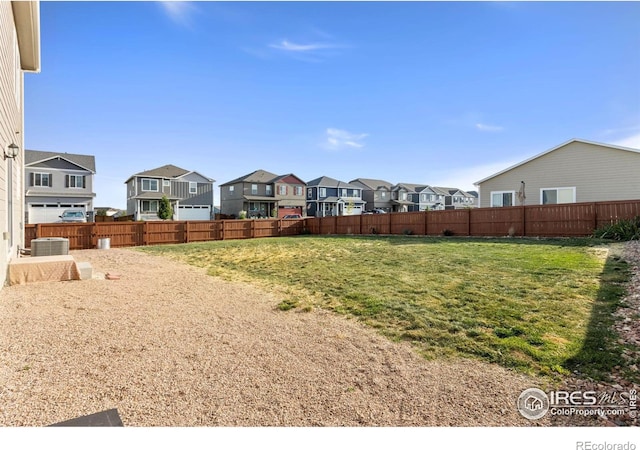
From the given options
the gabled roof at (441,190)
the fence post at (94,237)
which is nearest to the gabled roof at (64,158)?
the fence post at (94,237)

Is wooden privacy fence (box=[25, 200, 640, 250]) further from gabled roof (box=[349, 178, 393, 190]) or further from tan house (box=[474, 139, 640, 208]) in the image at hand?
gabled roof (box=[349, 178, 393, 190])

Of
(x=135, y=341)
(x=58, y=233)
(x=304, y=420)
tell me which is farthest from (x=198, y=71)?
(x=58, y=233)

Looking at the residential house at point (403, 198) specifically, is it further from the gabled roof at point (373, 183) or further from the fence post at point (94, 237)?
the fence post at point (94, 237)

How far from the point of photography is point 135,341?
3.69 meters

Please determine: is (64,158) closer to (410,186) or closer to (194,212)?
(194,212)

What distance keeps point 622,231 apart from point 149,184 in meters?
38.5

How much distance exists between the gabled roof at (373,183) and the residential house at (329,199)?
191 inches

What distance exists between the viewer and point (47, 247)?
8.50 metres

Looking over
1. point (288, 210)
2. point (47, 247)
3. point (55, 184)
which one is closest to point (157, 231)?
point (47, 247)

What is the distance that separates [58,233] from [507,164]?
23.4 metres

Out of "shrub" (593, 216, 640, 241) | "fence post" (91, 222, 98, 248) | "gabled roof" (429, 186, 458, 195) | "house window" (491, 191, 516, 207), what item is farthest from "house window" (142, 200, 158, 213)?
"gabled roof" (429, 186, 458, 195)

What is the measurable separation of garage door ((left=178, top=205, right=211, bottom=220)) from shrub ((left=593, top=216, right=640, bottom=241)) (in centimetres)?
3593

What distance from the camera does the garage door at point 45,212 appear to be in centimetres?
2817

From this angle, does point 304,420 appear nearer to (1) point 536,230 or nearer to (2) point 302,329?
(2) point 302,329
